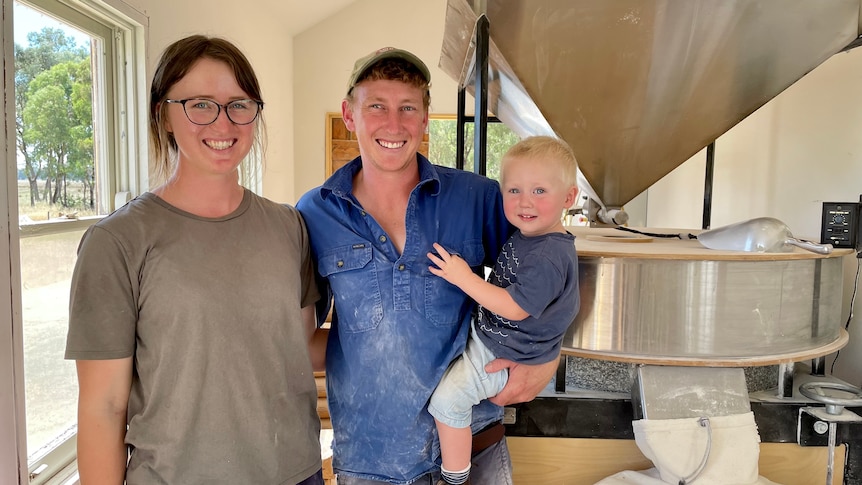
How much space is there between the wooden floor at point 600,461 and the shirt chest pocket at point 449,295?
0.68 metres

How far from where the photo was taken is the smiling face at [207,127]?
0.81 m

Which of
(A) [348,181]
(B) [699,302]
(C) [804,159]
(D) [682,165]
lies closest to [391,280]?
(A) [348,181]

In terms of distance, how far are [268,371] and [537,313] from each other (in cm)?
48

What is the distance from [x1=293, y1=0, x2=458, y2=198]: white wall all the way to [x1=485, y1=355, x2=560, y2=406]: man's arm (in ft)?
15.5

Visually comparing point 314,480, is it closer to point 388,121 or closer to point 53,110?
point 388,121

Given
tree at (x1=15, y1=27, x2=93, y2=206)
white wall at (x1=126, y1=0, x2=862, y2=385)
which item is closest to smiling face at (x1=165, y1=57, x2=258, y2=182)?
white wall at (x1=126, y1=0, x2=862, y2=385)

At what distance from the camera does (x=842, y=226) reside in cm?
186

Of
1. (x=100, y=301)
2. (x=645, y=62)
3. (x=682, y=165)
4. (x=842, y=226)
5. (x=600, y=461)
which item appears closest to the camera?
(x=100, y=301)

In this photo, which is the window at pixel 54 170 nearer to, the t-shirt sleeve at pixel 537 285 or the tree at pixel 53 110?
the tree at pixel 53 110

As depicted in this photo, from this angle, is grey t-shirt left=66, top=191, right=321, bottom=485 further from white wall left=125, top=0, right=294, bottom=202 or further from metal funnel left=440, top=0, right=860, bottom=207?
white wall left=125, top=0, right=294, bottom=202

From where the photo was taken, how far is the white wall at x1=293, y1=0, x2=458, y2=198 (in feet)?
18.0

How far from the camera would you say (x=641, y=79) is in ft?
5.67

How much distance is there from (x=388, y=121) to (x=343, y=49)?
4996 mm

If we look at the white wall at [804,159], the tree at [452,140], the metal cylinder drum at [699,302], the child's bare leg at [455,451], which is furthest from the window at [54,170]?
the tree at [452,140]
